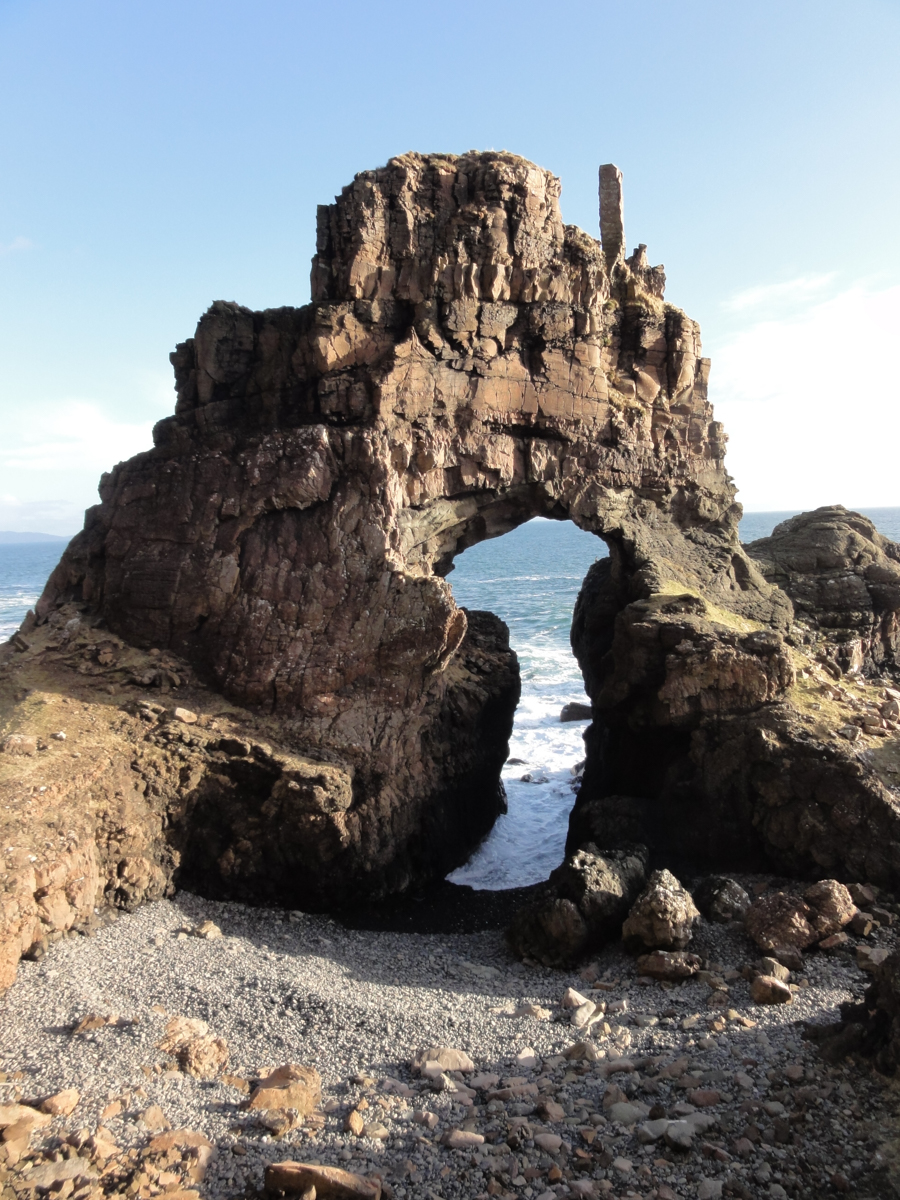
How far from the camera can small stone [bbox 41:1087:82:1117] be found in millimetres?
8406

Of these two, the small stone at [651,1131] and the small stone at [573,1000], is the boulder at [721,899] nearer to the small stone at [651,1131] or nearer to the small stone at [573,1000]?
the small stone at [573,1000]

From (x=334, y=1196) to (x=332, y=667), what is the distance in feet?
32.8

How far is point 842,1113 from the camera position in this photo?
27.2ft

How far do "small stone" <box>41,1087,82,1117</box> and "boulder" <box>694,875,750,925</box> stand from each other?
974 centimetres

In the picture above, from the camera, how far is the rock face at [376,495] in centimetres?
1609

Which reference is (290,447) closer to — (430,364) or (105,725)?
(430,364)

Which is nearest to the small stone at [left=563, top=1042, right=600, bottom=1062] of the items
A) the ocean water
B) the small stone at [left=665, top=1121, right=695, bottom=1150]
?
the small stone at [left=665, top=1121, right=695, bottom=1150]

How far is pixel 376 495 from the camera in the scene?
16469mm

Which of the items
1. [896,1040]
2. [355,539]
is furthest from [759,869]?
[355,539]

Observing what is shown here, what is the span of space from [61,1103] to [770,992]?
354 inches

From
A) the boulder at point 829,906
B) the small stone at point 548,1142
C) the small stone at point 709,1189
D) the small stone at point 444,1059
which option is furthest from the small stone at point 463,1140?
the boulder at point 829,906

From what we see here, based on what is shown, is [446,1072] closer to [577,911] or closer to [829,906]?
[577,911]

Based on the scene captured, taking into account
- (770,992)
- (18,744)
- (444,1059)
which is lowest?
(444,1059)

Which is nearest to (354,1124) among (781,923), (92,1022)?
(92,1022)
